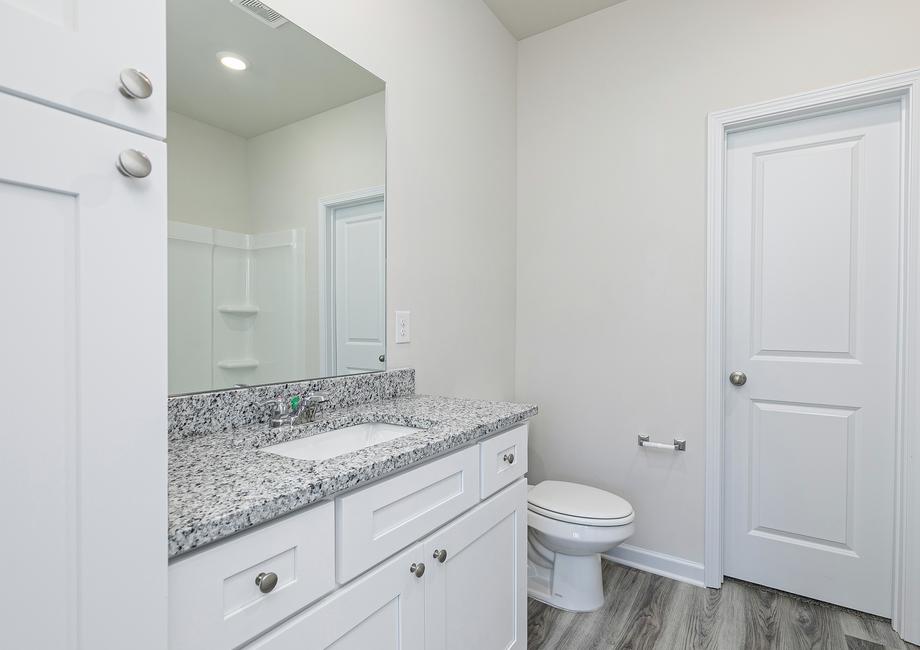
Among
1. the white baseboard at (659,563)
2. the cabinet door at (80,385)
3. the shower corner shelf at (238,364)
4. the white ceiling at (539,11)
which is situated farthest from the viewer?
the white ceiling at (539,11)

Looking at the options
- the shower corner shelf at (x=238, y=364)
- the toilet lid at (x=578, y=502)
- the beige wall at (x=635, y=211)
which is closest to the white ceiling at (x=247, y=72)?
the shower corner shelf at (x=238, y=364)

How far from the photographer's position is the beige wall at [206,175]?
1194mm

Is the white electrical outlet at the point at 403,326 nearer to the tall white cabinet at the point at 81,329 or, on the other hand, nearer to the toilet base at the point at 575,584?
the toilet base at the point at 575,584

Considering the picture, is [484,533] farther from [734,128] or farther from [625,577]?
[734,128]

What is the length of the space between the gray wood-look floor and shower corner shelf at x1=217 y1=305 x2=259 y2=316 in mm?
1516

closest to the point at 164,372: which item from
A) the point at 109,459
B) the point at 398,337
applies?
the point at 109,459

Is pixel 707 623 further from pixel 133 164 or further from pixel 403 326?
pixel 133 164

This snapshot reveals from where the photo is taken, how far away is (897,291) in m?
1.85

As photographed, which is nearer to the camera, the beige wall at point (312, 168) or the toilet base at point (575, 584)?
the beige wall at point (312, 168)

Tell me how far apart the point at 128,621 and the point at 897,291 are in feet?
8.07

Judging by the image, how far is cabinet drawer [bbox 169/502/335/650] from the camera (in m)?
0.65

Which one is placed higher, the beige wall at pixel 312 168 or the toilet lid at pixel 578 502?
the beige wall at pixel 312 168

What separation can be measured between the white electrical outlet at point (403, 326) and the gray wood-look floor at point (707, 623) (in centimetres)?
121

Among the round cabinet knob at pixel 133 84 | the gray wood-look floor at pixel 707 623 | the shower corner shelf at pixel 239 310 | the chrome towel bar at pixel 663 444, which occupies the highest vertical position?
the round cabinet knob at pixel 133 84
